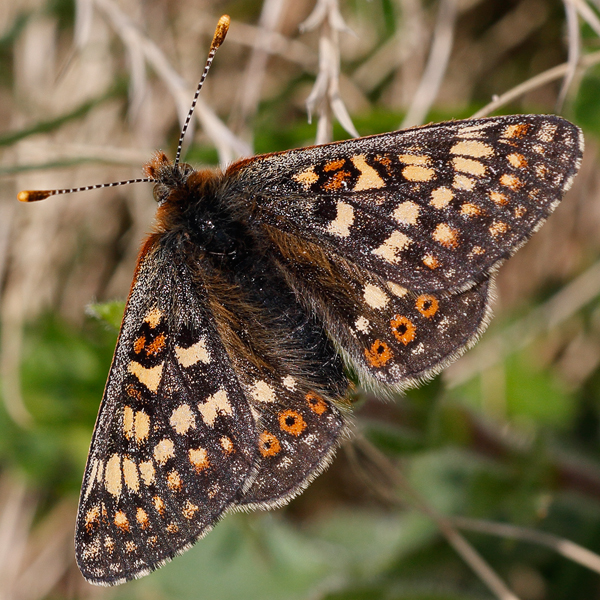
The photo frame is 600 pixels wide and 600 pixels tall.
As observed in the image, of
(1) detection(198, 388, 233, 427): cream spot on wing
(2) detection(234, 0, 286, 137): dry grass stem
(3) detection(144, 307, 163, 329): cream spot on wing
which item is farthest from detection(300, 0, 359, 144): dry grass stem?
(1) detection(198, 388, 233, 427): cream spot on wing

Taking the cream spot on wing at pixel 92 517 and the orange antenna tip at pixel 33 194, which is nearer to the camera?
the cream spot on wing at pixel 92 517

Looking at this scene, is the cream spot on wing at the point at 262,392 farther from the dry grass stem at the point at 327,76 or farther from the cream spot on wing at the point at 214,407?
the dry grass stem at the point at 327,76

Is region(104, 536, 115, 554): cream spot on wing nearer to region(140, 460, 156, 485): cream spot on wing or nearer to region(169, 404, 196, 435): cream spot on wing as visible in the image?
region(140, 460, 156, 485): cream spot on wing

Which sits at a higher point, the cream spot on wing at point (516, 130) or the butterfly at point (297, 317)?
the cream spot on wing at point (516, 130)

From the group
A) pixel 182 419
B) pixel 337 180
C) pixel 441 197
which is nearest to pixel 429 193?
pixel 441 197

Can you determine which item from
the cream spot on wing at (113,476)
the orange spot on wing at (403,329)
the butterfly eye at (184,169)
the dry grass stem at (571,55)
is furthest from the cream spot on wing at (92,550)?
the dry grass stem at (571,55)

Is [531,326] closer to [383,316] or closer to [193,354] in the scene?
[383,316]
